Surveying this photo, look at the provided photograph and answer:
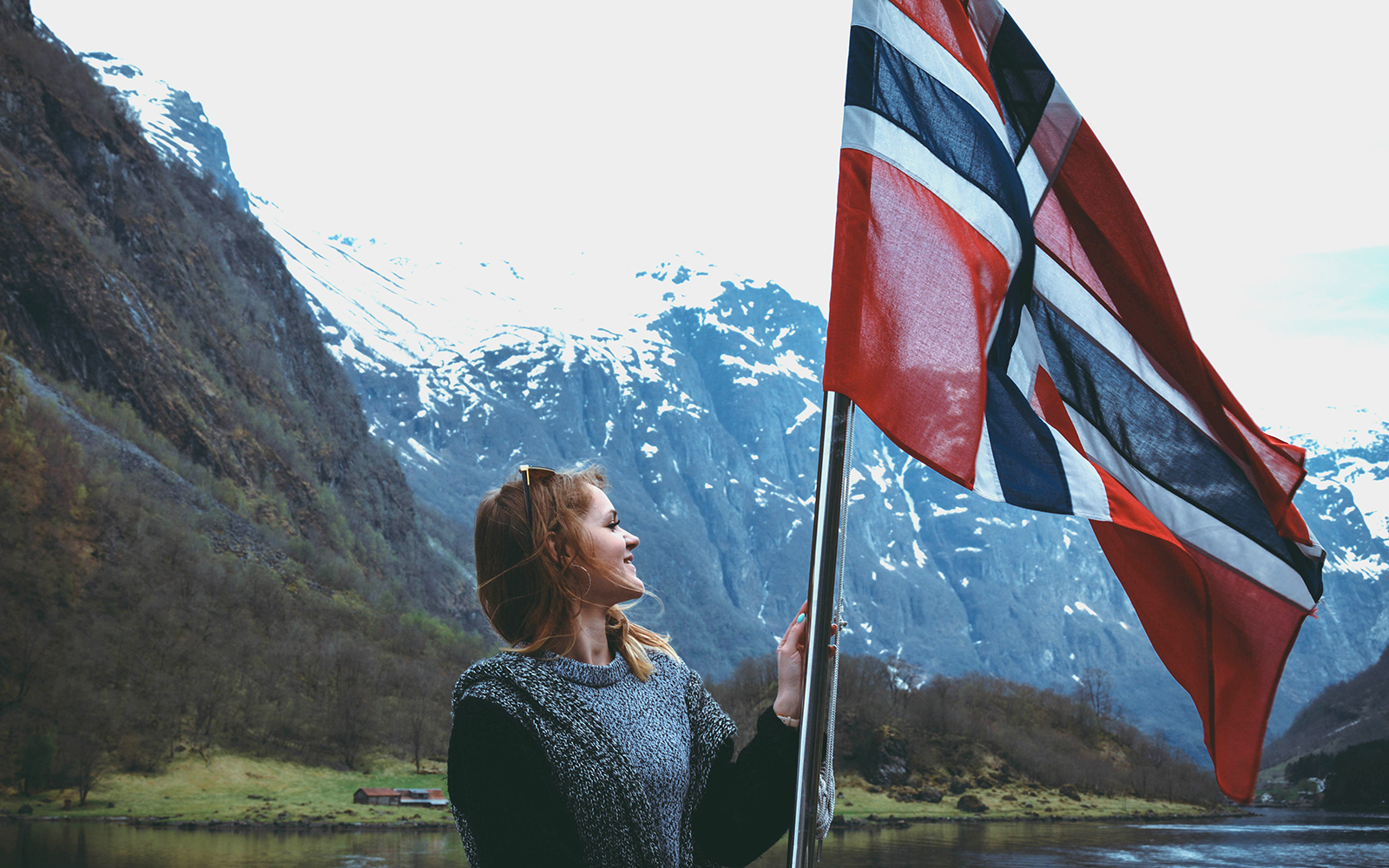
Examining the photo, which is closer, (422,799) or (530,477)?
(530,477)

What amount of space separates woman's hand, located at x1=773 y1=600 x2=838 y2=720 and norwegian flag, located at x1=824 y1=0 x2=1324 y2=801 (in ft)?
2.32

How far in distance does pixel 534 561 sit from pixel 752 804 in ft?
3.38

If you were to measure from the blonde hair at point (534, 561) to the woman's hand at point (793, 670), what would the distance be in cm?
46

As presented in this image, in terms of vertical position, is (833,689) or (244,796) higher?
(833,689)

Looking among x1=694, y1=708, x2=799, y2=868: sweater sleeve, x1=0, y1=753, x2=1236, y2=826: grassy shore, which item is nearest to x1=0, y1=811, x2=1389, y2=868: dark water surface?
x1=0, y1=753, x2=1236, y2=826: grassy shore

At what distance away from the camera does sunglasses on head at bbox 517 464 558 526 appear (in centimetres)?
344

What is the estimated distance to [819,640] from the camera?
11.2 feet

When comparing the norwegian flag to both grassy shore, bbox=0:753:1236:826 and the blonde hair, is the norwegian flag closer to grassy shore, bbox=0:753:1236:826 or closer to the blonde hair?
the blonde hair

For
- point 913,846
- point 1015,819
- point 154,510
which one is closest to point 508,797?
point 913,846

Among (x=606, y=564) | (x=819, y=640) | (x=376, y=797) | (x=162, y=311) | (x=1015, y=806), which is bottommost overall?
(x=1015, y=806)

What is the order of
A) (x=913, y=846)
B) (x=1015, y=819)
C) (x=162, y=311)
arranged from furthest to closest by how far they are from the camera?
(x=162, y=311), (x=1015, y=819), (x=913, y=846)

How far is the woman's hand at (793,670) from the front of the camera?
359 cm

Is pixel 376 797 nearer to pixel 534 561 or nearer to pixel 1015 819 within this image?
pixel 1015 819

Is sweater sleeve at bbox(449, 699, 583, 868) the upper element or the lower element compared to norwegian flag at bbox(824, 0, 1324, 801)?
lower
